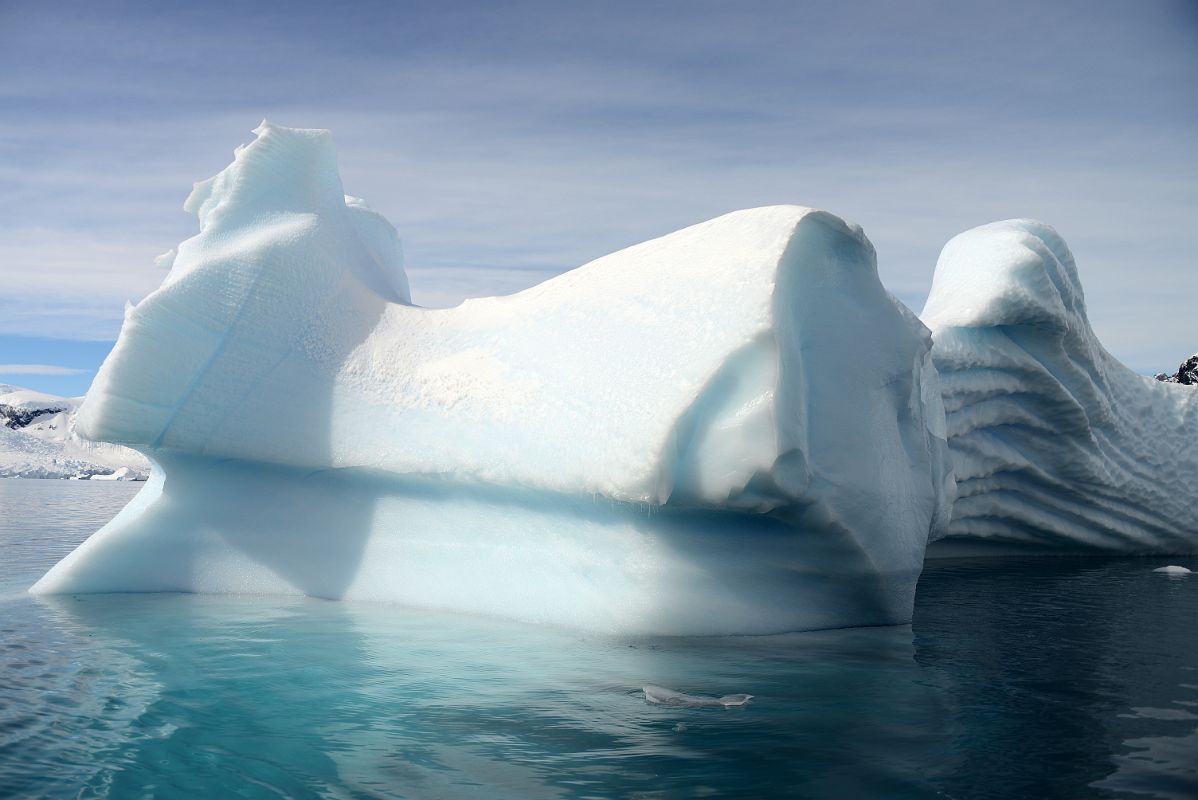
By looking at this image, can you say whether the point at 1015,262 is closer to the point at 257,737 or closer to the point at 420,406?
the point at 420,406

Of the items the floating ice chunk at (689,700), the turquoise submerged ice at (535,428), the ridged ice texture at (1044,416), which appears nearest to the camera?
the floating ice chunk at (689,700)

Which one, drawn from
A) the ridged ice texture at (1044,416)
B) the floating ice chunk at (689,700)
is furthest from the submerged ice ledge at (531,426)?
the ridged ice texture at (1044,416)

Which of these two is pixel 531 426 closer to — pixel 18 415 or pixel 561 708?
pixel 561 708

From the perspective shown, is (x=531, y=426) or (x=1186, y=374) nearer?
(x=531, y=426)

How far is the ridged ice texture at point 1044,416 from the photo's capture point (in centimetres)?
883

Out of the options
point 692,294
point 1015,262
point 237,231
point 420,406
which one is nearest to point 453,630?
point 420,406

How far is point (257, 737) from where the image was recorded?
3.54m

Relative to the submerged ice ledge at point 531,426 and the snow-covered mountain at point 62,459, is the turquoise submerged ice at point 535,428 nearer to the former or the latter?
the submerged ice ledge at point 531,426

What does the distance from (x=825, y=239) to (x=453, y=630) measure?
291 centimetres

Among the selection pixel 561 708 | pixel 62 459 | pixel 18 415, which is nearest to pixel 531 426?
pixel 561 708

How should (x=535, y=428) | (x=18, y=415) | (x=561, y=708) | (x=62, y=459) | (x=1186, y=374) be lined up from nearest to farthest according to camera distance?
(x=561, y=708)
(x=535, y=428)
(x=1186, y=374)
(x=62, y=459)
(x=18, y=415)

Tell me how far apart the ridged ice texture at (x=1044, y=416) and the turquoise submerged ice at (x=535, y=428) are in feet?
7.48

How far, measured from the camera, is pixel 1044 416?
9.44 m

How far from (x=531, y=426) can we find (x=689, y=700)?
1.98 m
